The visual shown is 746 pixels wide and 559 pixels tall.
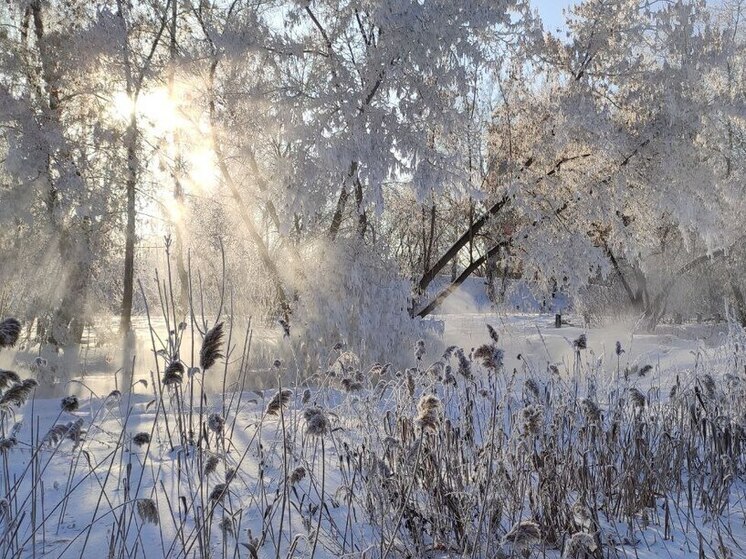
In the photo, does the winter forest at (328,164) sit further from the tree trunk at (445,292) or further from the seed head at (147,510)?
the seed head at (147,510)

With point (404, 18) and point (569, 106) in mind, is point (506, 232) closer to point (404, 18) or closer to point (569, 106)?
point (569, 106)

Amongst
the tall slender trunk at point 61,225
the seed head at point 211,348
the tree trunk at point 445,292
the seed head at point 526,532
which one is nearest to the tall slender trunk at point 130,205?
the tall slender trunk at point 61,225

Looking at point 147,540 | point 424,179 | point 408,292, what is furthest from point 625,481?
point 424,179

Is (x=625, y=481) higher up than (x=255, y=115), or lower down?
lower down

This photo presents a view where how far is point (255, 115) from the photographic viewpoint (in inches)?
364

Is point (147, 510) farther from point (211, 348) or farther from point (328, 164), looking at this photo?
point (328, 164)

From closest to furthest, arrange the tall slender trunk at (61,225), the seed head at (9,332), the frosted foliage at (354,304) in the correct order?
the seed head at (9,332), the frosted foliage at (354,304), the tall slender trunk at (61,225)

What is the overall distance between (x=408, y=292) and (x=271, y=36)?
4680 millimetres

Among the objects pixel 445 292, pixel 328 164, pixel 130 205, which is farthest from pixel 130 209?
pixel 445 292

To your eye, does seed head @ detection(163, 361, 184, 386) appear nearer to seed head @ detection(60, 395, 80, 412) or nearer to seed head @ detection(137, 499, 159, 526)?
seed head @ detection(137, 499, 159, 526)

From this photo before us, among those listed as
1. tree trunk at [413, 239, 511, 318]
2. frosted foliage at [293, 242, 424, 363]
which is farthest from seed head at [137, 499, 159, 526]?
tree trunk at [413, 239, 511, 318]

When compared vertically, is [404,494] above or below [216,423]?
below

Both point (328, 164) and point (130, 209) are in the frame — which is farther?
point (130, 209)

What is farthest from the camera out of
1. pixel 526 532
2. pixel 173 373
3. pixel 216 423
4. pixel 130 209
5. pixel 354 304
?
pixel 130 209
